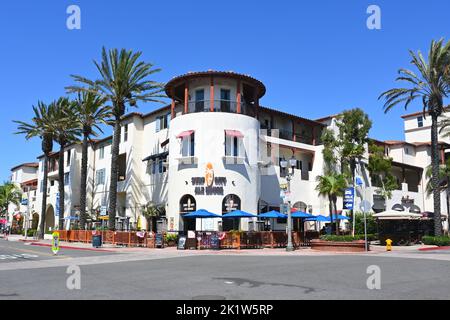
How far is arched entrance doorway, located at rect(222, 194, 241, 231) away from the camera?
34656mm

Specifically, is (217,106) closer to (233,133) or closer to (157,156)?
(233,133)

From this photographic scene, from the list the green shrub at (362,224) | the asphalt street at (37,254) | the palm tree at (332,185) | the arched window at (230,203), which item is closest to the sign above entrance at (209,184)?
the arched window at (230,203)

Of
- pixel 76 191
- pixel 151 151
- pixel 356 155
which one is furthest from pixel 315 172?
pixel 76 191

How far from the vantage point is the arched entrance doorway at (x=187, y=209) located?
3509 centimetres

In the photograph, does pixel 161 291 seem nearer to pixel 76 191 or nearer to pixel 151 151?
pixel 151 151

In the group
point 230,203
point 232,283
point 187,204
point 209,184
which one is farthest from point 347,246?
point 232,283

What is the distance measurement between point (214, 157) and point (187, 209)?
15.0 feet

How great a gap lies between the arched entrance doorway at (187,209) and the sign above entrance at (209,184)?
945 mm

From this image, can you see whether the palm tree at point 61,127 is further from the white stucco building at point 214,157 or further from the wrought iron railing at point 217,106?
the wrought iron railing at point 217,106

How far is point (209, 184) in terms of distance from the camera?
113 feet

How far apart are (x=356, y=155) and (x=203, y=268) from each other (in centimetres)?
2889

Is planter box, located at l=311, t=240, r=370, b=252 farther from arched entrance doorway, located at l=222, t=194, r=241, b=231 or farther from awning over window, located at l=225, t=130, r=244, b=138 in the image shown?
awning over window, located at l=225, t=130, r=244, b=138

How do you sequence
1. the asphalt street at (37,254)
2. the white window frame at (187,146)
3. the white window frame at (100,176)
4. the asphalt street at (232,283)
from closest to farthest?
the asphalt street at (232,283), the asphalt street at (37,254), the white window frame at (187,146), the white window frame at (100,176)
